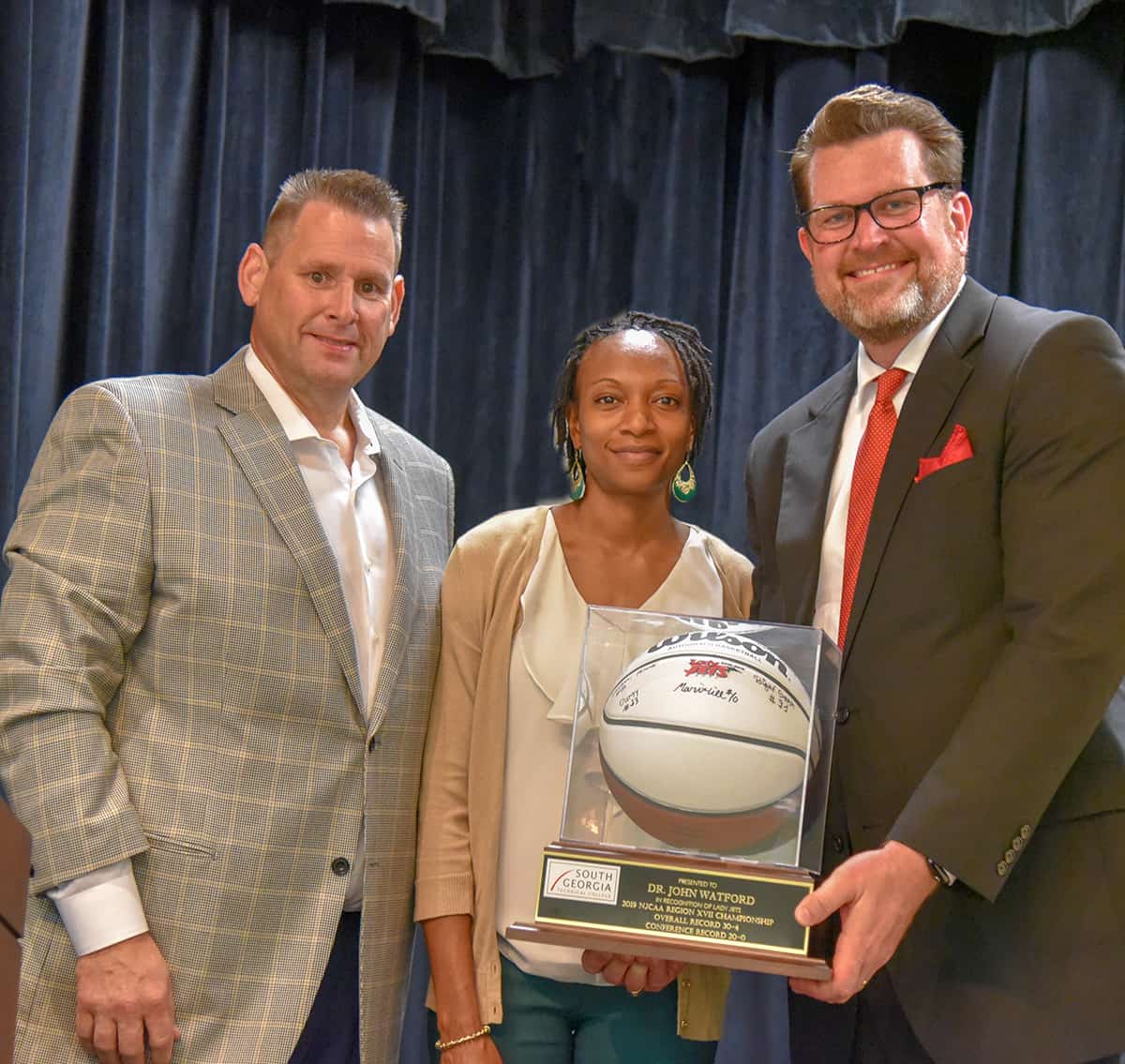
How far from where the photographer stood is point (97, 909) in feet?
6.42

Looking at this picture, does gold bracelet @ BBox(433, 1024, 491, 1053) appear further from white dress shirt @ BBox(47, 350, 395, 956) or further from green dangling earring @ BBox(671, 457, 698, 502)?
green dangling earring @ BBox(671, 457, 698, 502)

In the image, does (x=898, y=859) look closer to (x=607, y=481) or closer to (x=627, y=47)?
(x=607, y=481)

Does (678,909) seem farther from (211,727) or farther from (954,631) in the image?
(211,727)

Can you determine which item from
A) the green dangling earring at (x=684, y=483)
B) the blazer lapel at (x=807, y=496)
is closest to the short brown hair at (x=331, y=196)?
the green dangling earring at (x=684, y=483)

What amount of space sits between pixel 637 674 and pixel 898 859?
1.32ft

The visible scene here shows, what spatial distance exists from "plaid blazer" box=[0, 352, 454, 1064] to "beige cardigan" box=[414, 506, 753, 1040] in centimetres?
6

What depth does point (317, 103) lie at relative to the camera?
3.63 meters

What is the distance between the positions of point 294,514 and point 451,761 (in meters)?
Answer: 0.46

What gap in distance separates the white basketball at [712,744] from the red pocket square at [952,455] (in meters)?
0.36

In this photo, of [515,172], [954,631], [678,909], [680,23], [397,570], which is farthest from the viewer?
[515,172]

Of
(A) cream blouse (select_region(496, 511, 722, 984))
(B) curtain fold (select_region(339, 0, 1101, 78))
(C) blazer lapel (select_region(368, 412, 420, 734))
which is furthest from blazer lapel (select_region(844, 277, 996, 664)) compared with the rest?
(B) curtain fold (select_region(339, 0, 1101, 78))

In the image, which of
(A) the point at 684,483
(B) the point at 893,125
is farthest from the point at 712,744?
(B) the point at 893,125

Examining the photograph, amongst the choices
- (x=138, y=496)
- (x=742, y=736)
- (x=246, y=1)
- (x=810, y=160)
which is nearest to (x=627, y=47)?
(x=246, y=1)

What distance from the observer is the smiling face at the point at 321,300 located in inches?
92.8
